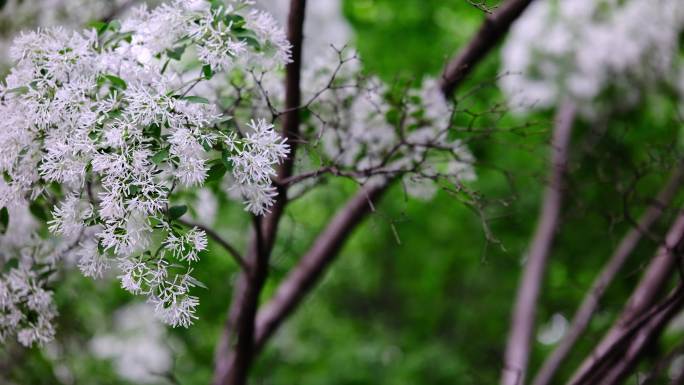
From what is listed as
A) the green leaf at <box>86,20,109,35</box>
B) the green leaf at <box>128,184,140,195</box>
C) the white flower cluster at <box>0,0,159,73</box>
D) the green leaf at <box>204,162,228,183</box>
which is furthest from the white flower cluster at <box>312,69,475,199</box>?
the white flower cluster at <box>0,0,159,73</box>

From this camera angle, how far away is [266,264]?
3.01m

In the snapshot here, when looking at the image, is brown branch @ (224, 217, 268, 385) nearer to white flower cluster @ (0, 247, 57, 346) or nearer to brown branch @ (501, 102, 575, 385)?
white flower cluster @ (0, 247, 57, 346)

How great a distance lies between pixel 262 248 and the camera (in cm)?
291

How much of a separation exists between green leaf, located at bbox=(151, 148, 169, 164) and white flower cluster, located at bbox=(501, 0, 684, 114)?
4.16 meters

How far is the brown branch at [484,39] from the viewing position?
3082mm

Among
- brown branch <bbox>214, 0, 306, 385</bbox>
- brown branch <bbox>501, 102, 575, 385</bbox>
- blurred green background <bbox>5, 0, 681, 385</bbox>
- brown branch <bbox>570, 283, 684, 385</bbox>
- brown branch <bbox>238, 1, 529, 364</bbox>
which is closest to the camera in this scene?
brown branch <bbox>214, 0, 306, 385</bbox>

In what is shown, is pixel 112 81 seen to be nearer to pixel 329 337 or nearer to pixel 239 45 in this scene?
pixel 239 45

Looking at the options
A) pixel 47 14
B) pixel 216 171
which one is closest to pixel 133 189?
pixel 216 171

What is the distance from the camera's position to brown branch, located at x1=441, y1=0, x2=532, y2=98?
308cm

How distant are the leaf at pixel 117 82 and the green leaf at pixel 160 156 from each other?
37 cm

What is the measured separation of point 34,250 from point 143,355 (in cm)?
497

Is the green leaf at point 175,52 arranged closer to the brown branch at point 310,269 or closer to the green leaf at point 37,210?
the green leaf at point 37,210

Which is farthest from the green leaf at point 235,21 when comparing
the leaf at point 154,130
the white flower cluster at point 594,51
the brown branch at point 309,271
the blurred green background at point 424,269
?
the white flower cluster at point 594,51

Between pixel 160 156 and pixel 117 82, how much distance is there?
0.40 metres
